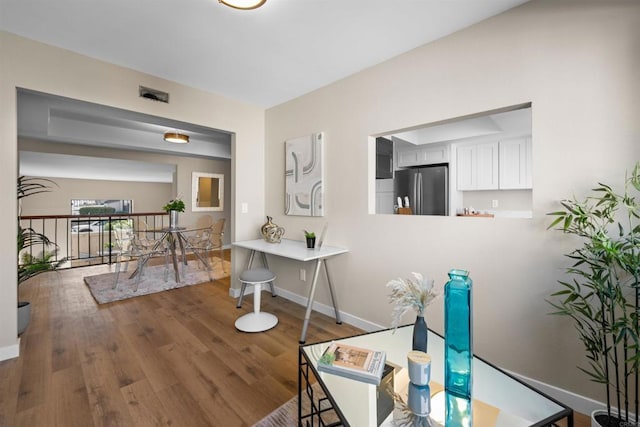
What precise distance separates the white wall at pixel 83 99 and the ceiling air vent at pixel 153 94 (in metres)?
0.04

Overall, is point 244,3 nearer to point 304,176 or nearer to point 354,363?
point 304,176

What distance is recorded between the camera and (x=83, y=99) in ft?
7.64

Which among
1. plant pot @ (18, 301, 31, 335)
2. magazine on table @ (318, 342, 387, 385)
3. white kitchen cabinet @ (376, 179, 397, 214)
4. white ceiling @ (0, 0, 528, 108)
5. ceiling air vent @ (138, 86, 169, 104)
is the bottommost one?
plant pot @ (18, 301, 31, 335)

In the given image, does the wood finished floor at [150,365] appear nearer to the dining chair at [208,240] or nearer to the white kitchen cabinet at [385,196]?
the dining chair at [208,240]

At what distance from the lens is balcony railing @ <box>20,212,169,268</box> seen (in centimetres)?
516

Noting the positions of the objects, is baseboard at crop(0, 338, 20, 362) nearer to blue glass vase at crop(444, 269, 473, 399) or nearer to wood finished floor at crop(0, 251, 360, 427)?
wood finished floor at crop(0, 251, 360, 427)

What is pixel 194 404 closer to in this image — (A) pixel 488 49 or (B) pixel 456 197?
A: (A) pixel 488 49

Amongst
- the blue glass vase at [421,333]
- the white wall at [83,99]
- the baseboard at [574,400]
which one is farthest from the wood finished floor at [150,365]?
the baseboard at [574,400]

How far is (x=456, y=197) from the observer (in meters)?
4.41

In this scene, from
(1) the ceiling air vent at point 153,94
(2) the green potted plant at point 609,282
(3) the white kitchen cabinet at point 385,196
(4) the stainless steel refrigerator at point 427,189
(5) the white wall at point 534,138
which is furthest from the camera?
(3) the white kitchen cabinet at point 385,196

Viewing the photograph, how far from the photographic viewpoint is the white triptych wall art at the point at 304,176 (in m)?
2.91

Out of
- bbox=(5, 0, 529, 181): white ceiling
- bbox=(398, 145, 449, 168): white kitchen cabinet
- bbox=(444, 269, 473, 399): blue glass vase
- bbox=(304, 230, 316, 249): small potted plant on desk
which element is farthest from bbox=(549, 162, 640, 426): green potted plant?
bbox=(398, 145, 449, 168): white kitchen cabinet

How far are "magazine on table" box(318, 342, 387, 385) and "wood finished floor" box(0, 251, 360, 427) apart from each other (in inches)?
26.9

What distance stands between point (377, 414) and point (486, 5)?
2.36 meters
